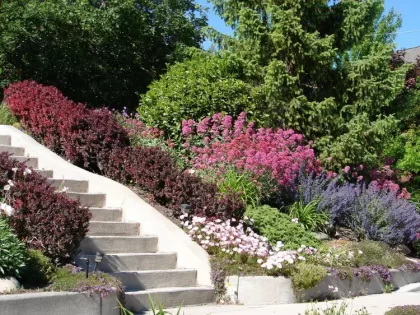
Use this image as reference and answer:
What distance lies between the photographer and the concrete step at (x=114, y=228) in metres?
7.86

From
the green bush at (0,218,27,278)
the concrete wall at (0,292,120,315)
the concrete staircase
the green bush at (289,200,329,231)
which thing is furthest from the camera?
the green bush at (289,200,329,231)

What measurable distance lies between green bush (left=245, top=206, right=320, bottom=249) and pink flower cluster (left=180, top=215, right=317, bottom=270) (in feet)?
0.88

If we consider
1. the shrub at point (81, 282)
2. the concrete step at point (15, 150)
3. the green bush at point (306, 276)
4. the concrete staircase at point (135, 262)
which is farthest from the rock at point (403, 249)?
the concrete step at point (15, 150)

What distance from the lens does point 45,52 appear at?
44.3 ft

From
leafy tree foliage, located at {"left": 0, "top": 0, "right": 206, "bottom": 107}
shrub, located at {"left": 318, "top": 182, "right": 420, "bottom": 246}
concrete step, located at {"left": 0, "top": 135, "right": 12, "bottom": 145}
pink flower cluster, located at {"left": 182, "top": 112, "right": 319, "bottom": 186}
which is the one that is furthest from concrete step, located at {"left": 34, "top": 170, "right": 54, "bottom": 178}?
leafy tree foliage, located at {"left": 0, "top": 0, "right": 206, "bottom": 107}

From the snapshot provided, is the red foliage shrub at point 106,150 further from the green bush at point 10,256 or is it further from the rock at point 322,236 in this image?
the green bush at point 10,256

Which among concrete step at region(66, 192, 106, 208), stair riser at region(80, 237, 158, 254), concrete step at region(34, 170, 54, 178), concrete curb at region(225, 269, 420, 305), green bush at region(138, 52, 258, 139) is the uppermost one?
green bush at region(138, 52, 258, 139)

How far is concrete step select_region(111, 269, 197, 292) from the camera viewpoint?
709 centimetres

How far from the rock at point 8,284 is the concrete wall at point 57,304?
0.16 metres

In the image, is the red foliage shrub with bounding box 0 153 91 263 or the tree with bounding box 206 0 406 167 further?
the tree with bounding box 206 0 406 167

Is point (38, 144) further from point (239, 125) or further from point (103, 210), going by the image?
point (239, 125)

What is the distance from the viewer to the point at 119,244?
7.73 m

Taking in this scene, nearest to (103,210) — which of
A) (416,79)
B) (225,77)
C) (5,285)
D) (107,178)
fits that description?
(107,178)

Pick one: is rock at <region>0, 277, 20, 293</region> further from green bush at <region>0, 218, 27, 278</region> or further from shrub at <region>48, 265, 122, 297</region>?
shrub at <region>48, 265, 122, 297</region>
